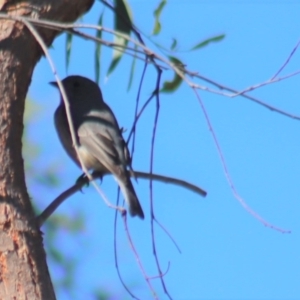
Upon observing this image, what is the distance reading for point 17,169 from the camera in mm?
2525

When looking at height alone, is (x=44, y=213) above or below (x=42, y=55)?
below

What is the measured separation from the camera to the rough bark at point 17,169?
2357 millimetres

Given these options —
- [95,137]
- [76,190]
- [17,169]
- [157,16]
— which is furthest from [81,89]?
[17,169]

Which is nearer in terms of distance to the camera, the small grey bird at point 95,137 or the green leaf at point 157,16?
the green leaf at point 157,16

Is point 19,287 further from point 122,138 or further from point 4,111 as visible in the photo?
point 122,138

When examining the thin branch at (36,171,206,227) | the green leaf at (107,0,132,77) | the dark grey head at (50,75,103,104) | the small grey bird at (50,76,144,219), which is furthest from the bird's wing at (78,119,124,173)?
the thin branch at (36,171,206,227)

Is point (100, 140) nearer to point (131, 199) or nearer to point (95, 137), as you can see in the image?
point (95, 137)

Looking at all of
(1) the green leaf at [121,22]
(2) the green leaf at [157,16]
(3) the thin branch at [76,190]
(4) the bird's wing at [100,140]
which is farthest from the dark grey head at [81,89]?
(3) the thin branch at [76,190]

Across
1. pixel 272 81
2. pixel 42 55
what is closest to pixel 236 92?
pixel 272 81

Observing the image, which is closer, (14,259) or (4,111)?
(14,259)

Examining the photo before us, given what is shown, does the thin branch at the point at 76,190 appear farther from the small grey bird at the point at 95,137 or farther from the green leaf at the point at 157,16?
the small grey bird at the point at 95,137

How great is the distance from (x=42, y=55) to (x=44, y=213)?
0.65 meters

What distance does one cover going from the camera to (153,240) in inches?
96.3

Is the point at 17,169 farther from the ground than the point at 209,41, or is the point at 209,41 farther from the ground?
the point at 209,41
